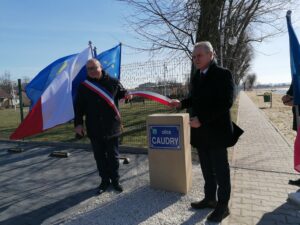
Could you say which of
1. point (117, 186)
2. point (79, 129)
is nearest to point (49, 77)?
point (79, 129)

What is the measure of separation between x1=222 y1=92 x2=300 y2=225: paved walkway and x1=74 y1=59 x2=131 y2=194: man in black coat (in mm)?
1946

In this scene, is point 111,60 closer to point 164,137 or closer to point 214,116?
point 164,137

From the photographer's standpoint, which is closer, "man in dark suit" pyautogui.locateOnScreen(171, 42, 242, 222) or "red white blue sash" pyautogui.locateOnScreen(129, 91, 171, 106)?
"man in dark suit" pyautogui.locateOnScreen(171, 42, 242, 222)

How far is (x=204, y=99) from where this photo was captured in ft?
12.2

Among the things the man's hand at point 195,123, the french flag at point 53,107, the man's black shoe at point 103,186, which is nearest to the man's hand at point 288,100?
the man's hand at point 195,123

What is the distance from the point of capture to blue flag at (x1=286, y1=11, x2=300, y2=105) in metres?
4.04

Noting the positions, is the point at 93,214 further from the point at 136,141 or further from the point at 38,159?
the point at 136,141

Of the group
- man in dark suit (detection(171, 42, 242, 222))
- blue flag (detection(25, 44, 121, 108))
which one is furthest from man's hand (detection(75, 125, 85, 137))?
man in dark suit (detection(171, 42, 242, 222))

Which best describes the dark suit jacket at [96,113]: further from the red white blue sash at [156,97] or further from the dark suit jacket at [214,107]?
the dark suit jacket at [214,107]

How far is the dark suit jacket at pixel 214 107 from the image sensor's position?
3611 mm

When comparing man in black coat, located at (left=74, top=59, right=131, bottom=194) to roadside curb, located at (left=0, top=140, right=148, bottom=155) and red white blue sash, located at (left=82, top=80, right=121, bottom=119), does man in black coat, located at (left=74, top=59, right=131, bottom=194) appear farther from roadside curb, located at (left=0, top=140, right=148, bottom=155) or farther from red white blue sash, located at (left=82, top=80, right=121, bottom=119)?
roadside curb, located at (left=0, top=140, right=148, bottom=155)

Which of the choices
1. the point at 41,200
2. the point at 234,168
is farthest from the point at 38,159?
the point at 234,168

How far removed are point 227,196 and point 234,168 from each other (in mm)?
2557

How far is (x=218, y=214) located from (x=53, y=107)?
347 centimetres
